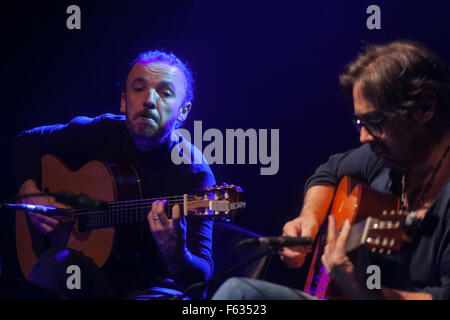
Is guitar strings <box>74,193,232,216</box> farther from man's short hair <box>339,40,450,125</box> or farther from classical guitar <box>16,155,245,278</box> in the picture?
man's short hair <box>339,40,450,125</box>

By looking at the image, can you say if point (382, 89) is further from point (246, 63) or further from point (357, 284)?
point (246, 63)

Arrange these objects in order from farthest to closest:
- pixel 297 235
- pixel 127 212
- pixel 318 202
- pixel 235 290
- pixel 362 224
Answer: pixel 127 212 < pixel 318 202 < pixel 297 235 < pixel 362 224 < pixel 235 290

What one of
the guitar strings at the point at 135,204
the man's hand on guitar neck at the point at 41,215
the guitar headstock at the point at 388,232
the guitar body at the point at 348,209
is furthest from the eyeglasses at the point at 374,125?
the man's hand on guitar neck at the point at 41,215

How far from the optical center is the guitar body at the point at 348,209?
6.83 ft

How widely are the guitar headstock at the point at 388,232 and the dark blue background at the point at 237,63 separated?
3.69 ft

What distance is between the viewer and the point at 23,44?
3553mm

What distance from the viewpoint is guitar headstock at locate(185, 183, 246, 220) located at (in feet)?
8.48

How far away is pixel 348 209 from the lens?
218cm

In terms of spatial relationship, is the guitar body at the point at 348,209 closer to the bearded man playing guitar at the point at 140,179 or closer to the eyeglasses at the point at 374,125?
the eyeglasses at the point at 374,125

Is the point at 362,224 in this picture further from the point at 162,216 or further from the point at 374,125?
the point at 162,216

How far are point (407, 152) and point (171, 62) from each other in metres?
1.65

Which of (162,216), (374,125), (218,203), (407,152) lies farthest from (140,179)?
(407,152)

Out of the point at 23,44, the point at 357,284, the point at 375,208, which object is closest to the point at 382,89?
the point at 375,208

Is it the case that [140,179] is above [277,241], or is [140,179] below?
above
